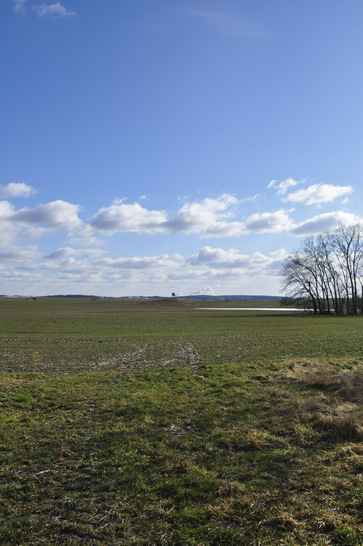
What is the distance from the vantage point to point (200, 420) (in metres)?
9.62

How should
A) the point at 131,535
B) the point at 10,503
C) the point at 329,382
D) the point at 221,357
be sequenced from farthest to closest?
the point at 221,357 → the point at 329,382 → the point at 10,503 → the point at 131,535

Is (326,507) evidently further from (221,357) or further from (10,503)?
(221,357)

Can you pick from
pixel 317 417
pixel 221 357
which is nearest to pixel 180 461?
pixel 317 417

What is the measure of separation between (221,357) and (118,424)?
12.8 meters

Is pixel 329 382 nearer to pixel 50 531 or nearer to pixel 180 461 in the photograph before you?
pixel 180 461

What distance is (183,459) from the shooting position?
7.27 meters

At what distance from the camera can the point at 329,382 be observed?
496 inches

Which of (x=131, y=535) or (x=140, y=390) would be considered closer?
(x=131, y=535)

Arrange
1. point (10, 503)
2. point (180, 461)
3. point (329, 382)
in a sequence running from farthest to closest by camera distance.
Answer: point (329, 382), point (180, 461), point (10, 503)

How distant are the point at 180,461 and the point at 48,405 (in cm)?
591

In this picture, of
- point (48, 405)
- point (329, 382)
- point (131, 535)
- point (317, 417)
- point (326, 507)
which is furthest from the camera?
point (329, 382)

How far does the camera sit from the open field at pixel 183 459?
4.99 meters

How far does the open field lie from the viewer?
499cm

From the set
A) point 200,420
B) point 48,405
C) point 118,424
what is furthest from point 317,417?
point 48,405
